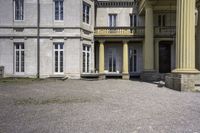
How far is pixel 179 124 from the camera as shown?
6.16 metres

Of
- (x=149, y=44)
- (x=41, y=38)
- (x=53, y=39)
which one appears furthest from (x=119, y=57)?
(x=41, y=38)

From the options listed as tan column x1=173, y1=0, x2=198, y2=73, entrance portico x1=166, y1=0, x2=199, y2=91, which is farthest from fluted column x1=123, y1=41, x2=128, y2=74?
tan column x1=173, y1=0, x2=198, y2=73

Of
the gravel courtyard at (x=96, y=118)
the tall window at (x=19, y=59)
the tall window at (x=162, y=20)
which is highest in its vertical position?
the tall window at (x=162, y=20)

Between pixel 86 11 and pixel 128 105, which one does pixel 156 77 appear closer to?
pixel 86 11

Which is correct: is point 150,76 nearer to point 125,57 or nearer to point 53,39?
point 125,57

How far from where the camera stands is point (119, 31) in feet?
90.4

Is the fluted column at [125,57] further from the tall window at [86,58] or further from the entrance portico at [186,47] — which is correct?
the entrance portico at [186,47]

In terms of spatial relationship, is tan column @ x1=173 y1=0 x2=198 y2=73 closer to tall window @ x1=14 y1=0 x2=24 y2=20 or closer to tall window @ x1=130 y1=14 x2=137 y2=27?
tall window @ x1=14 y1=0 x2=24 y2=20

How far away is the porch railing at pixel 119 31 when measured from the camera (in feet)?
89.6

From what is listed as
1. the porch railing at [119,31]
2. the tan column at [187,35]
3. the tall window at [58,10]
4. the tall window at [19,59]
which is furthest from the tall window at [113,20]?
the tan column at [187,35]

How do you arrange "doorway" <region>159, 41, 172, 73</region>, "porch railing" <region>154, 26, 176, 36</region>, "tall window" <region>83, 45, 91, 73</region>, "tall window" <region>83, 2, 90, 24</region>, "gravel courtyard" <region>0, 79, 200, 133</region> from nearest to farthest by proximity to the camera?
"gravel courtyard" <region>0, 79, 200, 133</region>, "tall window" <region>83, 45, 91, 73</region>, "tall window" <region>83, 2, 90, 24</region>, "porch railing" <region>154, 26, 176, 36</region>, "doorway" <region>159, 41, 172, 73</region>

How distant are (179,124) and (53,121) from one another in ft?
10.2

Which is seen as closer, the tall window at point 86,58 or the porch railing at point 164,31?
the tall window at point 86,58

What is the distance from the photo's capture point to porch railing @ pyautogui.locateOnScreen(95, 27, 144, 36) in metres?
27.3
